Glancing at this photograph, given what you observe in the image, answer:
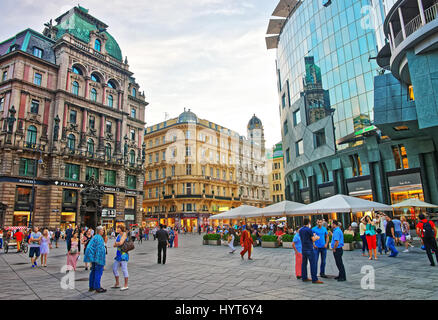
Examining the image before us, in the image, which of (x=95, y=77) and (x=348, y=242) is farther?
(x=95, y=77)

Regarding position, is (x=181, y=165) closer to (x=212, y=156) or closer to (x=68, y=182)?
(x=212, y=156)

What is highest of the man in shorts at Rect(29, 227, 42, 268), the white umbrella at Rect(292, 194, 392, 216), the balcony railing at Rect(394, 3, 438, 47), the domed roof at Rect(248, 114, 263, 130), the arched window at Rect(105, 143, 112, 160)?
the domed roof at Rect(248, 114, 263, 130)

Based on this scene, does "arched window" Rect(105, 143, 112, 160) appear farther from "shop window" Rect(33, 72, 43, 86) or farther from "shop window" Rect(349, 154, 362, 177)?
"shop window" Rect(349, 154, 362, 177)

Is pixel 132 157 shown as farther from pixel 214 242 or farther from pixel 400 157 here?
pixel 400 157

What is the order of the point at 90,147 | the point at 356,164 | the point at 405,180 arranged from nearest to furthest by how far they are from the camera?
1. the point at 405,180
2. the point at 356,164
3. the point at 90,147

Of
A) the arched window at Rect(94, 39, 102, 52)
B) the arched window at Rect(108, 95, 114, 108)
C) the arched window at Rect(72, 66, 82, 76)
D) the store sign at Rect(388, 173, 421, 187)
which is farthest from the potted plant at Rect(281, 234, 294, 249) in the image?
the arched window at Rect(94, 39, 102, 52)

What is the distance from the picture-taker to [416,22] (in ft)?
65.5

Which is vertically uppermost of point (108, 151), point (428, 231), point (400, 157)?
point (108, 151)

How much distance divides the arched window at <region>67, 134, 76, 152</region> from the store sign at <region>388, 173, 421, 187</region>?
3808cm

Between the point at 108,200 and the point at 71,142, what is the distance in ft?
32.0

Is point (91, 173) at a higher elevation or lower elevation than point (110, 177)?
higher

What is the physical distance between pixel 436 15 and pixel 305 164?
22.8 meters

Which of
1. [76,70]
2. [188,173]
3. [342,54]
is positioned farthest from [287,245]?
[188,173]

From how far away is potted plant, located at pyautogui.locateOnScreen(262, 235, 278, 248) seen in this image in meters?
19.8
